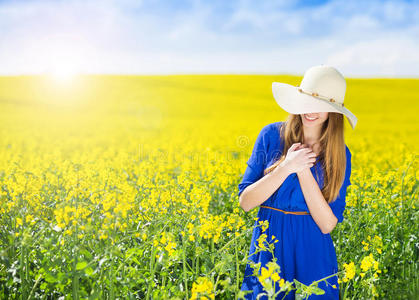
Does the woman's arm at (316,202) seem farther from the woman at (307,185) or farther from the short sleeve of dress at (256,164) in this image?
the short sleeve of dress at (256,164)

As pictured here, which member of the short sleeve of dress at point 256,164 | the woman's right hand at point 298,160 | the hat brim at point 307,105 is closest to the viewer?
the woman's right hand at point 298,160

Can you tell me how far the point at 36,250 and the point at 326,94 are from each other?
1864 mm

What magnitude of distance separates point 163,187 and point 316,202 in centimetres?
108

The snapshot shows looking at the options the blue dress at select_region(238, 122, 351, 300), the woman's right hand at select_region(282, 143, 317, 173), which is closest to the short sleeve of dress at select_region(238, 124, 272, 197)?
the blue dress at select_region(238, 122, 351, 300)

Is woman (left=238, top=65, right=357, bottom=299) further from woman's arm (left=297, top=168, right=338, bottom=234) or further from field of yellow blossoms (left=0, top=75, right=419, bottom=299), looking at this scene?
field of yellow blossoms (left=0, top=75, right=419, bottom=299)

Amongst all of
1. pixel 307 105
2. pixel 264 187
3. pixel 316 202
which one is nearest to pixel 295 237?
pixel 316 202

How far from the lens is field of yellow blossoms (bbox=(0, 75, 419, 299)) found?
2.07 metres

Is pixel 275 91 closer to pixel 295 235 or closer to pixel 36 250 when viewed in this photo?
pixel 295 235

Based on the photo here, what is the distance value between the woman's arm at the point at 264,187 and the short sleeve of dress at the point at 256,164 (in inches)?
3.4

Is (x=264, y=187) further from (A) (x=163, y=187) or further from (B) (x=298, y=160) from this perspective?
(A) (x=163, y=187)

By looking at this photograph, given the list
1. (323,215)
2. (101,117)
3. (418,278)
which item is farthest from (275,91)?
(101,117)

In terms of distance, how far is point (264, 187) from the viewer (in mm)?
1956

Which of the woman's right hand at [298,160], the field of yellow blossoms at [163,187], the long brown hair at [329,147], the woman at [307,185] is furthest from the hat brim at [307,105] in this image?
the field of yellow blossoms at [163,187]

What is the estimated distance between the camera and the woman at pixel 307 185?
2041 mm
